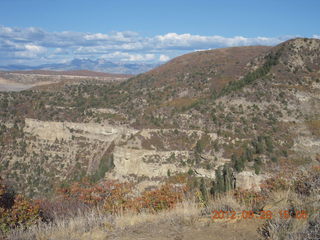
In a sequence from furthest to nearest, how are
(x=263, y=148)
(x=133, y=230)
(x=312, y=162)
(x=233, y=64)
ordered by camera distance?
1. (x=233, y=64)
2. (x=263, y=148)
3. (x=312, y=162)
4. (x=133, y=230)

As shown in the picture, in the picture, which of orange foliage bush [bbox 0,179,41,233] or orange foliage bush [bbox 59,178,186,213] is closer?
orange foliage bush [bbox 0,179,41,233]

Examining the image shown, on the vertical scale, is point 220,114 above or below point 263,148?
above

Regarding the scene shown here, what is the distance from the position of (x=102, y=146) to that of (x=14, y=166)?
12918 millimetres

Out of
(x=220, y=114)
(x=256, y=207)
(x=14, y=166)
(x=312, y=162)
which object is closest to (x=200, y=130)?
(x=220, y=114)

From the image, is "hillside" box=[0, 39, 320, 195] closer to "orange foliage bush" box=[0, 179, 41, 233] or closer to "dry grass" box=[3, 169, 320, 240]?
"dry grass" box=[3, 169, 320, 240]

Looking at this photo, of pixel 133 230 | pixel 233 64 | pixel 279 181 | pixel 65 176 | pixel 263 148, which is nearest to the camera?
pixel 133 230

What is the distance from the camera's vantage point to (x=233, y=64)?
62.1m

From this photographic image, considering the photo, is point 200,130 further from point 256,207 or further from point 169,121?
point 256,207

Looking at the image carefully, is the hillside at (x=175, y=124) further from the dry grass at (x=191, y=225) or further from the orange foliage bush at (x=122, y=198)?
the dry grass at (x=191, y=225)

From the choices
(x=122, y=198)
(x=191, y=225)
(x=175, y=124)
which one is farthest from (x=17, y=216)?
(x=175, y=124)
